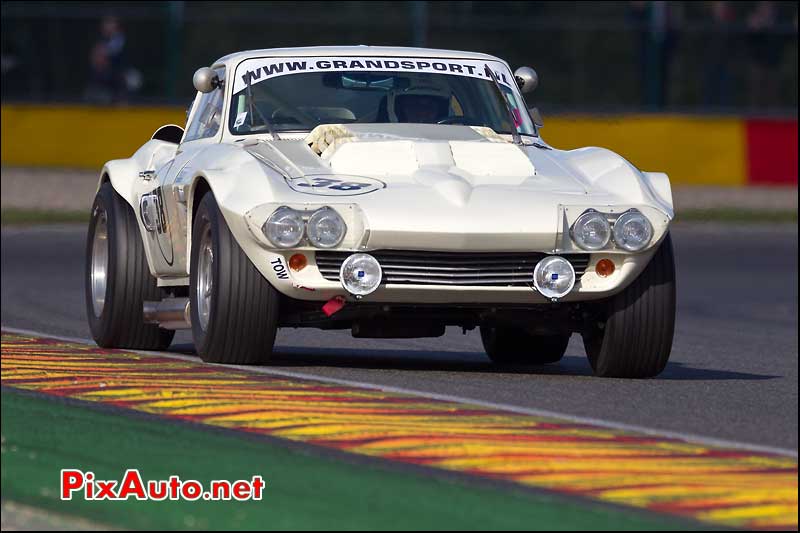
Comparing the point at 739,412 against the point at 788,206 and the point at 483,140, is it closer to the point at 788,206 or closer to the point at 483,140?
the point at 483,140

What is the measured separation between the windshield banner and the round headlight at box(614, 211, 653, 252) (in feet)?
6.16

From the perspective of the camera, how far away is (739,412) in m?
7.16

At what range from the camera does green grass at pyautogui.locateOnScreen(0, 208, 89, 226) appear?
68.6ft

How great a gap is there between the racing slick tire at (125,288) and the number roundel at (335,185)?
173cm

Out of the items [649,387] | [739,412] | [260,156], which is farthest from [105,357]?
[739,412]

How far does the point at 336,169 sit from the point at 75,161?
15.5 meters

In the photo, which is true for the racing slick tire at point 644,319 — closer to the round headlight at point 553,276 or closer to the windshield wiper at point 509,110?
the round headlight at point 553,276

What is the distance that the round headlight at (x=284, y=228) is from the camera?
25.2 feet

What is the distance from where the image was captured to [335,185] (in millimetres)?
7871

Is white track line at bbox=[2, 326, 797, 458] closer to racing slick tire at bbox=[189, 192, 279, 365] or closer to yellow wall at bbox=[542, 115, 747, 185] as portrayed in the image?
racing slick tire at bbox=[189, 192, 279, 365]

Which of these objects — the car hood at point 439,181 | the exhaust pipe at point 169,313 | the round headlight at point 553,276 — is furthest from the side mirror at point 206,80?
the round headlight at point 553,276

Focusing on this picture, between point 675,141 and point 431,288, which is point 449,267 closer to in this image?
point 431,288

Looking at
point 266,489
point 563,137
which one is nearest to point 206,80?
point 266,489

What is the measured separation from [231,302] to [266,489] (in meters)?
2.55
